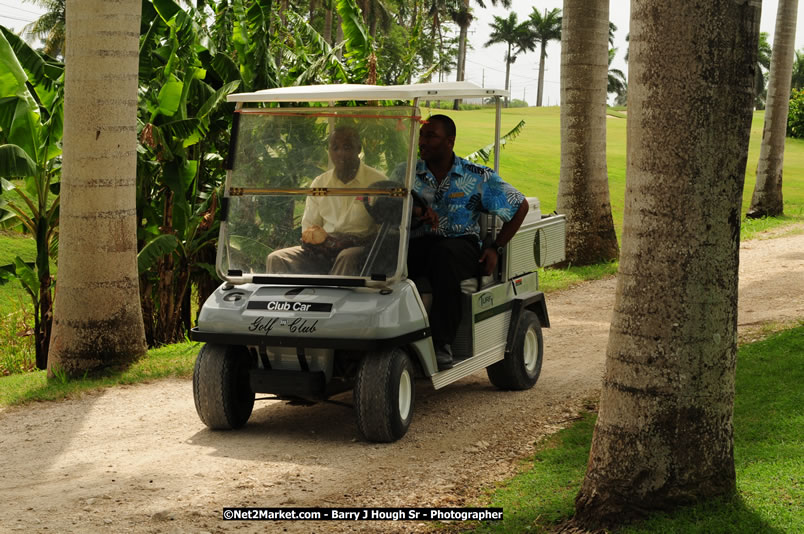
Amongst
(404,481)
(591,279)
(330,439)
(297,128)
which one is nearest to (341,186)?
(297,128)

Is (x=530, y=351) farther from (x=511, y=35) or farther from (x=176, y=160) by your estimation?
(x=511, y=35)

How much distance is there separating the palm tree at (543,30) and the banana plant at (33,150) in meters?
79.0

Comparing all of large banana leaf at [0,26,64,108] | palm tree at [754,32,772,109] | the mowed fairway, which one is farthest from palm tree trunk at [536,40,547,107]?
large banana leaf at [0,26,64,108]

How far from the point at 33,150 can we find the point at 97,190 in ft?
5.76

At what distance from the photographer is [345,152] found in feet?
20.8

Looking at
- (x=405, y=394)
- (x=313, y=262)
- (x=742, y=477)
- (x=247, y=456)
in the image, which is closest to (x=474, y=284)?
(x=405, y=394)

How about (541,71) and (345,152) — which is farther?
(541,71)

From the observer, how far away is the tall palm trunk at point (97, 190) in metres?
8.01

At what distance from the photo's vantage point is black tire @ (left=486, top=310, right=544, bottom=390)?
7.27 meters

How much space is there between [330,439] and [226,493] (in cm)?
113

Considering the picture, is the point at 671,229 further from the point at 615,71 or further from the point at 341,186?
the point at 615,71

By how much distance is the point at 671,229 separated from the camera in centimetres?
420

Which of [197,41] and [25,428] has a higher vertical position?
[197,41]

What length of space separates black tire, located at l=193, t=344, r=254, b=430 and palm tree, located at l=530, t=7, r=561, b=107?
272ft
